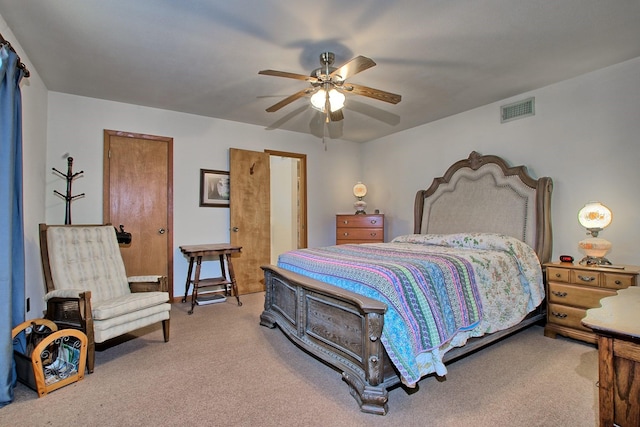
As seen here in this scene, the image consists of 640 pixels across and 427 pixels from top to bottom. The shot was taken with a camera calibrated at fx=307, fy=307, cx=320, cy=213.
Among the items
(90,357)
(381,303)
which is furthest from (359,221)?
(90,357)

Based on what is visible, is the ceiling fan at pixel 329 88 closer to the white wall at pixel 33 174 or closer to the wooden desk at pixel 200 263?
the wooden desk at pixel 200 263

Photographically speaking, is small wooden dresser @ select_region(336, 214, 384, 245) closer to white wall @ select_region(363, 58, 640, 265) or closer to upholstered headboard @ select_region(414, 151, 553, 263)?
upholstered headboard @ select_region(414, 151, 553, 263)

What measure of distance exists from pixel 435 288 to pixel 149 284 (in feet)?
8.42

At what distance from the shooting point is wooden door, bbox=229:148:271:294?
15.0 feet

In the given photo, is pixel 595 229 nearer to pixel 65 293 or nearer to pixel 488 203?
pixel 488 203

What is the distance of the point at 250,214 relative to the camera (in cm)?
470

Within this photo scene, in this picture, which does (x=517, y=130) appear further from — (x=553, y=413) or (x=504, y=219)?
(x=553, y=413)

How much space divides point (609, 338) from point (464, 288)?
1103 millimetres

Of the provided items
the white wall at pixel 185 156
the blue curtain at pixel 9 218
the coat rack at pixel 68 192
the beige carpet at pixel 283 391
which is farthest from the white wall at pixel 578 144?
the coat rack at pixel 68 192

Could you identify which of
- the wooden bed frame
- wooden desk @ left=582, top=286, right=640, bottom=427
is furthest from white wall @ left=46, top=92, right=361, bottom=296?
wooden desk @ left=582, top=286, right=640, bottom=427

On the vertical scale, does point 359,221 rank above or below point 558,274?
above

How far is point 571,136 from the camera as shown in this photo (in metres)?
3.23

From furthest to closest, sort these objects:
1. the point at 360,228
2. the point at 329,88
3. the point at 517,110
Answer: the point at 360,228
the point at 517,110
the point at 329,88

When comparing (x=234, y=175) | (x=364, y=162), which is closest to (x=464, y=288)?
(x=234, y=175)
